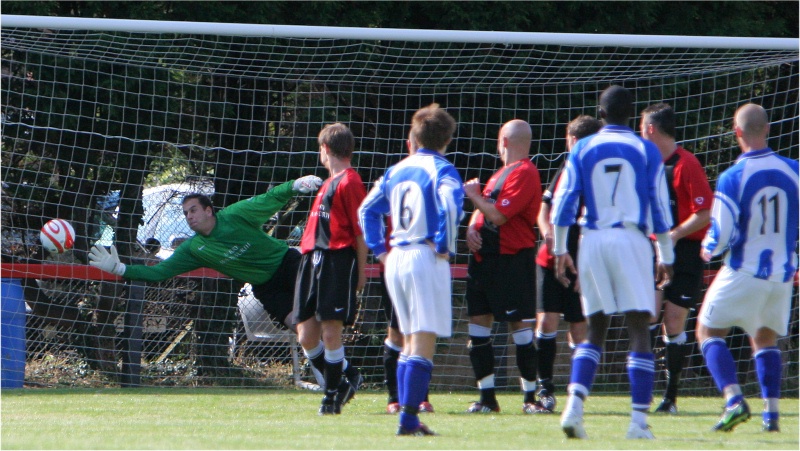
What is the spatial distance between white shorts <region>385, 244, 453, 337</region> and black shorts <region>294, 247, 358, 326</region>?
3.31ft

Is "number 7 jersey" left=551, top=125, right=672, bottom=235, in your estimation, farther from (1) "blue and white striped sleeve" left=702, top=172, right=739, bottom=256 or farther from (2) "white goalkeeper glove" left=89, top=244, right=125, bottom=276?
(2) "white goalkeeper glove" left=89, top=244, right=125, bottom=276

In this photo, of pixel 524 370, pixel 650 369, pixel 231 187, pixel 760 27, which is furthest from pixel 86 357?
pixel 760 27

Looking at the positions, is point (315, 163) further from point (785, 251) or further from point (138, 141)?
point (785, 251)

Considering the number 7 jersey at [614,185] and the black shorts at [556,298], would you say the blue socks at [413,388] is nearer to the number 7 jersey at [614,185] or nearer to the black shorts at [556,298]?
the number 7 jersey at [614,185]

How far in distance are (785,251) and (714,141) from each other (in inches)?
163

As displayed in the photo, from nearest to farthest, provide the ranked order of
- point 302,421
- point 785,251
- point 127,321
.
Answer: point 785,251 < point 302,421 < point 127,321

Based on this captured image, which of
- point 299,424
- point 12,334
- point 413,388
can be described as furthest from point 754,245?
point 12,334

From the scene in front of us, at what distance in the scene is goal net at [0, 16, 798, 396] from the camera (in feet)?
26.3

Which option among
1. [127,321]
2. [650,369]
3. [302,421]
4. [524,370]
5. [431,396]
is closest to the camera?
[650,369]

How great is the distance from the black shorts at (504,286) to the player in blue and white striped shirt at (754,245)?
126cm

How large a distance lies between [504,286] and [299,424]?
1.50 meters

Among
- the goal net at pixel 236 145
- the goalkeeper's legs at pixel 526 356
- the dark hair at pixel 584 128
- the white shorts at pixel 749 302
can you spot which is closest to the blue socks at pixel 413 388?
the goalkeeper's legs at pixel 526 356

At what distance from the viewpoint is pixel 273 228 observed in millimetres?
8875

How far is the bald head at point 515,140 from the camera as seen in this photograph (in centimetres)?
591
